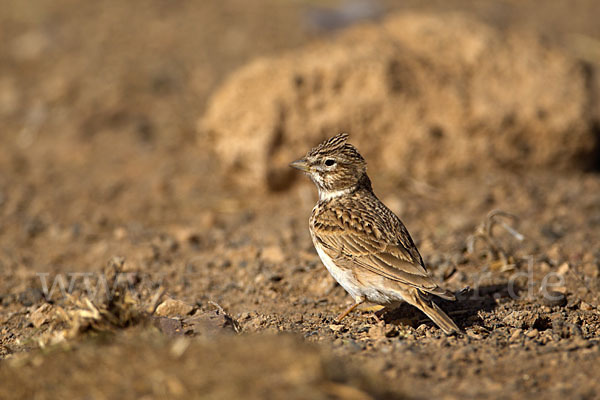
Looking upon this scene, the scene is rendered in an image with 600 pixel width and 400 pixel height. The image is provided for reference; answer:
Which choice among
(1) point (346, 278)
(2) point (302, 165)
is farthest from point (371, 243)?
(2) point (302, 165)

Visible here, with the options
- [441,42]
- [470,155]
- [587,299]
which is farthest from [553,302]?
[441,42]

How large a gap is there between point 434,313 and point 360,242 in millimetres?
796

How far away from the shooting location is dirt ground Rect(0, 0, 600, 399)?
3475 millimetres

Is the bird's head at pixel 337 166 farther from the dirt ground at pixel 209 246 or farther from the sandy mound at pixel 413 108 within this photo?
the sandy mound at pixel 413 108

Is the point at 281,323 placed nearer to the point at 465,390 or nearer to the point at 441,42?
the point at 465,390

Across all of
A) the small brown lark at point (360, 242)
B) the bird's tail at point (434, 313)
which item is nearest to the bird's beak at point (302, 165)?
the small brown lark at point (360, 242)

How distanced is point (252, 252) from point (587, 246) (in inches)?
118

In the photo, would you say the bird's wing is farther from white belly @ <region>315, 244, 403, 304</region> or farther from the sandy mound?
the sandy mound

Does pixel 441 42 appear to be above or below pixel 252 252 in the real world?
above

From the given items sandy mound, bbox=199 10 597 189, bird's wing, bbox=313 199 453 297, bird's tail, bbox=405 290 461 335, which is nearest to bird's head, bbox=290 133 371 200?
bird's wing, bbox=313 199 453 297

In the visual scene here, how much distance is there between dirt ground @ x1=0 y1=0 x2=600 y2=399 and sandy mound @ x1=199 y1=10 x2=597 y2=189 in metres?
0.28

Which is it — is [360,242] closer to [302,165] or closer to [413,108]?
[302,165]

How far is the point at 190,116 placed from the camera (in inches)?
410

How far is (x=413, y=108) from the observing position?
27.3 feet
